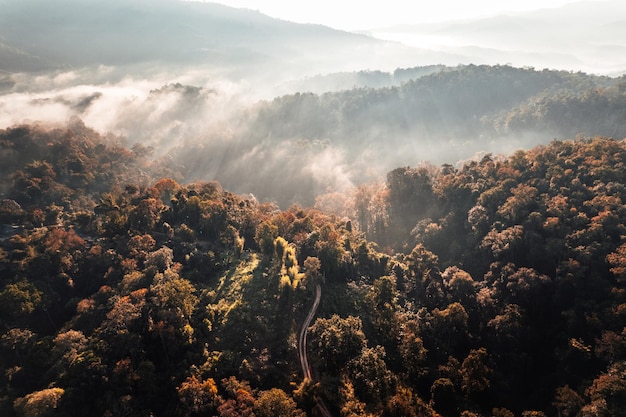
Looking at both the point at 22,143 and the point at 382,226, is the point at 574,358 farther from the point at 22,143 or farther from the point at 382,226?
the point at 22,143

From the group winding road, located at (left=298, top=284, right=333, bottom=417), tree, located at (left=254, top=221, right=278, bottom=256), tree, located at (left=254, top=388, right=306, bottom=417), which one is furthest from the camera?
tree, located at (left=254, top=221, right=278, bottom=256)

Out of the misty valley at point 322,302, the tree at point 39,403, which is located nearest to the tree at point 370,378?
the misty valley at point 322,302

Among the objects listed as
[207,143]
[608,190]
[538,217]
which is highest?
[608,190]

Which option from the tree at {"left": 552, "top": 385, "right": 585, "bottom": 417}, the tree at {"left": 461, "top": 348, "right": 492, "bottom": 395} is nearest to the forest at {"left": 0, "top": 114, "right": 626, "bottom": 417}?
the tree at {"left": 552, "top": 385, "right": 585, "bottom": 417}

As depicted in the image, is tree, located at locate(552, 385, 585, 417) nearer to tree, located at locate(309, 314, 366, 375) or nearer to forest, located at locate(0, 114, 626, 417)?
forest, located at locate(0, 114, 626, 417)

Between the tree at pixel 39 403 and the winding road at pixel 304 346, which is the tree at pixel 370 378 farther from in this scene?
the tree at pixel 39 403

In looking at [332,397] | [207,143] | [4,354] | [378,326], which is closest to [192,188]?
[4,354]

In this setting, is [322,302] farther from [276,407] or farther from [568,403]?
[568,403]
